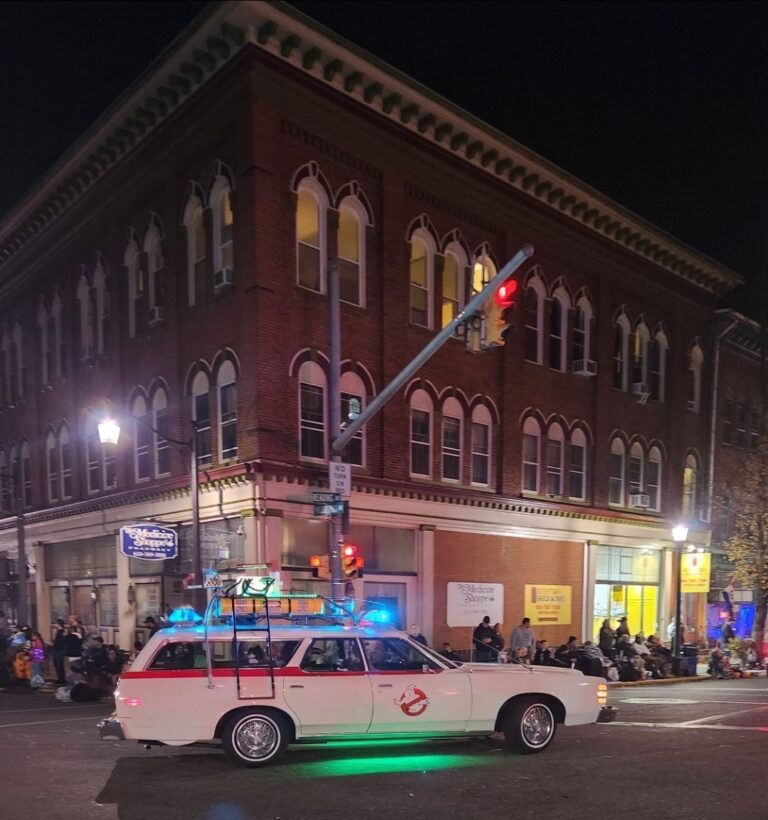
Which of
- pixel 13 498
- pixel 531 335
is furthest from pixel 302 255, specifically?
pixel 13 498

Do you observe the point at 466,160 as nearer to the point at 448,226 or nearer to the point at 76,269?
the point at 448,226

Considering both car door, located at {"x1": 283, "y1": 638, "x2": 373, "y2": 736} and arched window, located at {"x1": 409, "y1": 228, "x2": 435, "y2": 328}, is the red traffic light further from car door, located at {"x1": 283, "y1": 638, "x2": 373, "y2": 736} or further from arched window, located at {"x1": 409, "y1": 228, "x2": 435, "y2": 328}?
arched window, located at {"x1": 409, "y1": 228, "x2": 435, "y2": 328}

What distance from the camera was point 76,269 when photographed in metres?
23.6

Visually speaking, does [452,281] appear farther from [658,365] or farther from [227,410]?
[658,365]

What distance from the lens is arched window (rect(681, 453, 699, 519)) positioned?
2897cm

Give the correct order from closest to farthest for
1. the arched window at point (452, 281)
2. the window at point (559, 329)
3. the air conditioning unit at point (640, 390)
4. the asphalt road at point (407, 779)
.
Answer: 1. the asphalt road at point (407, 779)
2. the arched window at point (452, 281)
3. the window at point (559, 329)
4. the air conditioning unit at point (640, 390)

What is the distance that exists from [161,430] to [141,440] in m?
1.25

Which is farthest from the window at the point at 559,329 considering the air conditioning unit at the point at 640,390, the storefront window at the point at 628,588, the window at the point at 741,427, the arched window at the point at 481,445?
the window at the point at 741,427

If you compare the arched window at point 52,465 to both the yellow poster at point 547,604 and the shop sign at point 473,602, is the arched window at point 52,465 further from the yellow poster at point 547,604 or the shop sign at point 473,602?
the yellow poster at point 547,604

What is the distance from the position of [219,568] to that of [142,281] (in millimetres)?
8365

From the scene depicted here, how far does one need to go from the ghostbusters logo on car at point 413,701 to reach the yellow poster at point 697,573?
17.1m

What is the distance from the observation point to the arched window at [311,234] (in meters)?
17.7

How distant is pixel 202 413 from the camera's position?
18516mm

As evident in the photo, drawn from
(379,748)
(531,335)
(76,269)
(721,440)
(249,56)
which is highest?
(249,56)
